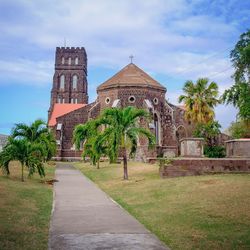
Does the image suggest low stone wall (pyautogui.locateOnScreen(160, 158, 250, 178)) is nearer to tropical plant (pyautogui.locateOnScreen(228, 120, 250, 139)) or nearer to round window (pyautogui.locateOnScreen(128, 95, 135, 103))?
tropical plant (pyautogui.locateOnScreen(228, 120, 250, 139))

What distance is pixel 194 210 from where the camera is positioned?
9.84m

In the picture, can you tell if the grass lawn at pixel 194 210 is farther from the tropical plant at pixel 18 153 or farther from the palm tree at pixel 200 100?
the palm tree at pixel 200 100

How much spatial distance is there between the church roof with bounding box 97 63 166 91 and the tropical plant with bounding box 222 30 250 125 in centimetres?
2264

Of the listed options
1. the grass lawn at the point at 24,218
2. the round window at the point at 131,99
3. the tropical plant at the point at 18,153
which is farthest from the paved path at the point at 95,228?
the round window at the point at 131,99

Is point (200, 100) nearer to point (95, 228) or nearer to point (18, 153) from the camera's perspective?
point (18, 153)

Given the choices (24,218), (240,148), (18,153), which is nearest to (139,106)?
(240,148)

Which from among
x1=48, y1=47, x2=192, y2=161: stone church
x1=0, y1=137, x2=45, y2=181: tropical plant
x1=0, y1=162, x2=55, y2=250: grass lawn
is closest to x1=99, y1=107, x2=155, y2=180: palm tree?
x1=0, y1=137, x2=45, y2=181: tropical plant

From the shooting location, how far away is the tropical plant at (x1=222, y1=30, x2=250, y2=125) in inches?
669

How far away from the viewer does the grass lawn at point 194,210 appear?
23.1 feet

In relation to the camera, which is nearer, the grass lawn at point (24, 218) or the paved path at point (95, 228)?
the paved path at point (95, 228)

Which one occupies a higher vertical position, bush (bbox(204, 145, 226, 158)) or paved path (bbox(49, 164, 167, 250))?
bush (bbox(204, 145, 226, 158))

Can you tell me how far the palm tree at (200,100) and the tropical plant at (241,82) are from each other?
16.3 m

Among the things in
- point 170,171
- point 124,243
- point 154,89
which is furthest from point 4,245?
Answer: point 154,89

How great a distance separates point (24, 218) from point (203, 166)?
1034cm
